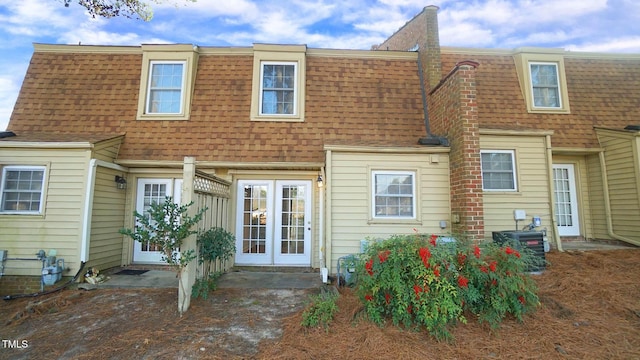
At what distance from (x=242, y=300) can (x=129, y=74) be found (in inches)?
267

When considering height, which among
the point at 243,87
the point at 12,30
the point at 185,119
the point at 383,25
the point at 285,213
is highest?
the point at 383,25

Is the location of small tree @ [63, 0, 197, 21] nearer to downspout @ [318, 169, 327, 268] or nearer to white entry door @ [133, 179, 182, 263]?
white entry door @ [133, 179, 182, 263]

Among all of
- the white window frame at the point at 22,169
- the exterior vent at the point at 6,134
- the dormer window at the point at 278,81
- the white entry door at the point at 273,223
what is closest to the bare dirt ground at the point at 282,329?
the white window frame at the point at 22,169

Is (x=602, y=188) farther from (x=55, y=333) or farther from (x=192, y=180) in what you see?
(x=55, y=333)

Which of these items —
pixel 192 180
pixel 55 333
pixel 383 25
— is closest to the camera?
pixel 55 333

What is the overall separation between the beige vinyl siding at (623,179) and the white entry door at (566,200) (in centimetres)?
69

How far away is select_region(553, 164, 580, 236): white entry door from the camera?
7445 mm

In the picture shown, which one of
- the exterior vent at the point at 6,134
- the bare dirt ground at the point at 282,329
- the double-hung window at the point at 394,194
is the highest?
the exterior vent at the point at 6,134

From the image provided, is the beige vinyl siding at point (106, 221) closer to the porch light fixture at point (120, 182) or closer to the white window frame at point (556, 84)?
the porch light fixture at point (120, 182)

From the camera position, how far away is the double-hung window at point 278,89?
289 inches

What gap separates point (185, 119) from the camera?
7.09 meters

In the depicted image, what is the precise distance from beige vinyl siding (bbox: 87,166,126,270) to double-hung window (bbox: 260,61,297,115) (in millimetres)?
A: 3771

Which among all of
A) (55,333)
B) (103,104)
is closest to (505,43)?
(103,104)

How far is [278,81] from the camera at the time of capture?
296 inches
